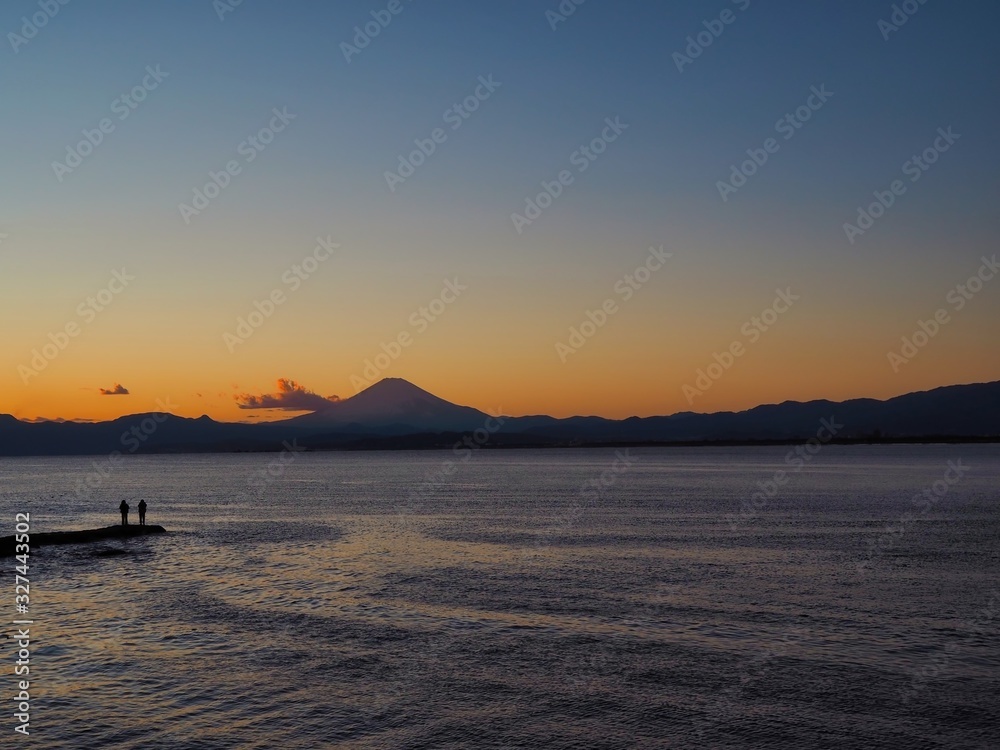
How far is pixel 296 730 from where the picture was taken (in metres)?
19.8

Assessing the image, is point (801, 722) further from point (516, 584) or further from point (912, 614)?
point (516, 584)

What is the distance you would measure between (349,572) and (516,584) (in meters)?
10.1

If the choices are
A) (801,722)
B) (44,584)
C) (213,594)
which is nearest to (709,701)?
(801,722)

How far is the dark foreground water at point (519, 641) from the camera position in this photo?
19891mm

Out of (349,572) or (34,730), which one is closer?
(34,730)

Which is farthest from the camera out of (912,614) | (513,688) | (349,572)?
(349,572)

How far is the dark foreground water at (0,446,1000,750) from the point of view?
19891 mm

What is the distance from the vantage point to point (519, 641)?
27.4m

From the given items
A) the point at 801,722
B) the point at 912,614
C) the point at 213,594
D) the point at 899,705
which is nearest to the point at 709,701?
the point at 801,722

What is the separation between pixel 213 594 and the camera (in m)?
36.8

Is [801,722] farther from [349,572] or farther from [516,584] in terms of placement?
[349,572]

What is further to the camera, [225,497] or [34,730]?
[225,497]

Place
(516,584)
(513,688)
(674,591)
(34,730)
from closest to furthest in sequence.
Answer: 1. (34,730)
2. (513,688)
3. (674,591)
4. (516,584)

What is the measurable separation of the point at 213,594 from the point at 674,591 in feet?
70.4
